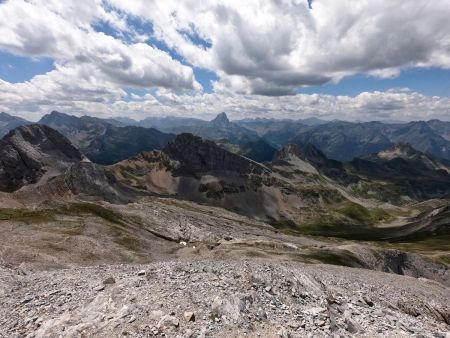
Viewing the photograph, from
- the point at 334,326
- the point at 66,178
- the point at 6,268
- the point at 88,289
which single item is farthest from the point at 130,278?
the point at 66,178

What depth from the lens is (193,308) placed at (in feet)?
84.1

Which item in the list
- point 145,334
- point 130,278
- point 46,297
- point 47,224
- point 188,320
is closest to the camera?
point 145,334

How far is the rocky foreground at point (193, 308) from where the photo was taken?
23.8 meters

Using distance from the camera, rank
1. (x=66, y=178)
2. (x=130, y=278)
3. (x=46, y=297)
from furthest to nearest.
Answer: (x=66, y=178), (x=130, y=278), (x=46, y=297)

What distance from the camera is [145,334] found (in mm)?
22516

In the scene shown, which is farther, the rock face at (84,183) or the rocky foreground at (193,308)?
the rock face at (84,183)

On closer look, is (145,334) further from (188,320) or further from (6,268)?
(6,268)

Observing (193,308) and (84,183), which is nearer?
(193,308)

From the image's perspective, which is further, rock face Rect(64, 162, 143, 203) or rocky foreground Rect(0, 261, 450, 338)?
rock face Rect(64, 162, 143, 203)

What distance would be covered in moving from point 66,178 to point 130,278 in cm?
17088

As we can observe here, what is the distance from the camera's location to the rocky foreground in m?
23.8

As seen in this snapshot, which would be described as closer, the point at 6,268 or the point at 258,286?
the point at 258,286

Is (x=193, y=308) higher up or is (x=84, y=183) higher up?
(x=193, y=308)

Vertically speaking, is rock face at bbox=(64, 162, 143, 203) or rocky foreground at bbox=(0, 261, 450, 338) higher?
rocky foreground at bbox=(0, 261, 450, 338)
